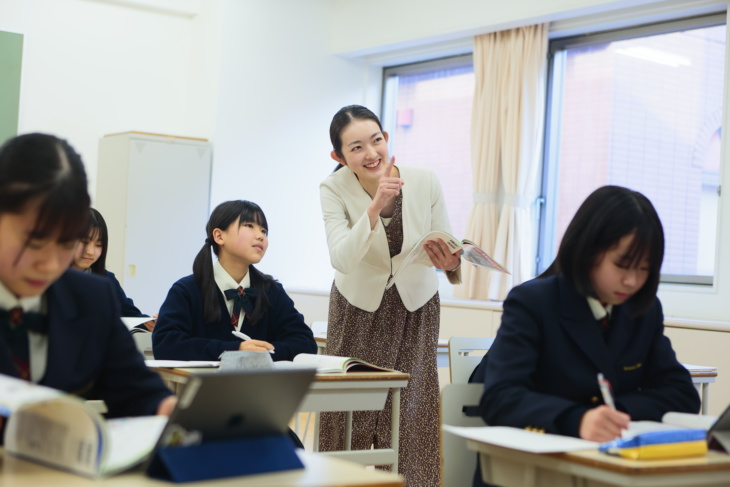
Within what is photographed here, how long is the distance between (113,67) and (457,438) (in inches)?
212

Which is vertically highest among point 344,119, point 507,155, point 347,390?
point 507,155

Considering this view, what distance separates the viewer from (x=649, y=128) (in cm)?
540

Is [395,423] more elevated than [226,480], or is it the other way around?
[226,480]

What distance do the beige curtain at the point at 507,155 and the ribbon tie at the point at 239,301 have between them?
295cm

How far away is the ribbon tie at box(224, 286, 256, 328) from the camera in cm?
302

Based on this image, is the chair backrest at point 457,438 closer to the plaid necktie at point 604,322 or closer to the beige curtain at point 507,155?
the plaid necktie at point 604,322

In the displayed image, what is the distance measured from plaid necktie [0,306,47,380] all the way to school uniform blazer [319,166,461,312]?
5.67 feet

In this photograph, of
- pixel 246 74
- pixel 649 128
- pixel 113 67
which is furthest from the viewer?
pixel 246 74

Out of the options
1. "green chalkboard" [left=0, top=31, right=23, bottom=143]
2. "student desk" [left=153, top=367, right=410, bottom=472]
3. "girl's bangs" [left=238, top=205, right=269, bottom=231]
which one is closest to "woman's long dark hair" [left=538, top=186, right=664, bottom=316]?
"student desk" [left=153, top=367, right=410, bottom=472]

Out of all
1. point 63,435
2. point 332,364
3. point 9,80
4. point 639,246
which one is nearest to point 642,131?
point 332,364

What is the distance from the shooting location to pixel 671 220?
522cm

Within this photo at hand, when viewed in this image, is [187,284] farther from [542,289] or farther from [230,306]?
[542,289]

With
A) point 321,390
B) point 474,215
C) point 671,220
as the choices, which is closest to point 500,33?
point 474,215

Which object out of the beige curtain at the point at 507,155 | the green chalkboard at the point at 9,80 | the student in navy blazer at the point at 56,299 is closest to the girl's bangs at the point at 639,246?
the student in navy blazer at the point at 56,299
